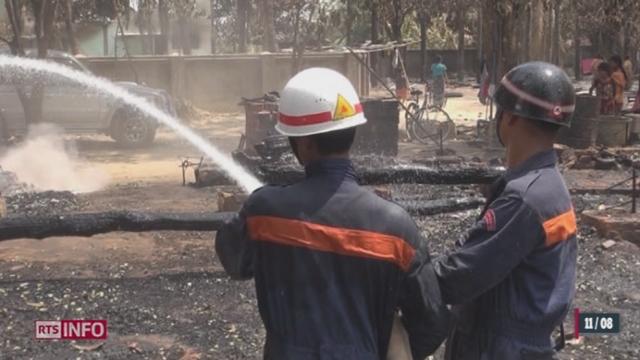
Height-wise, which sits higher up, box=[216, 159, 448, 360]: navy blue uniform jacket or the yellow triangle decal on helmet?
the yellow triangle decal on helmet

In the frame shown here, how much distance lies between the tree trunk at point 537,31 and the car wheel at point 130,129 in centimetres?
822

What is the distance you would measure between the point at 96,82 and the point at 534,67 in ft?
52.8

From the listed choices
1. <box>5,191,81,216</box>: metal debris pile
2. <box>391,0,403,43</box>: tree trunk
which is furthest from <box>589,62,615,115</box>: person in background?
<box>391,0,403,43</box>: tree trunk

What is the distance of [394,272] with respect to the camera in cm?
223

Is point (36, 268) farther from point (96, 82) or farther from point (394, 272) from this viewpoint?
point (96, 82)

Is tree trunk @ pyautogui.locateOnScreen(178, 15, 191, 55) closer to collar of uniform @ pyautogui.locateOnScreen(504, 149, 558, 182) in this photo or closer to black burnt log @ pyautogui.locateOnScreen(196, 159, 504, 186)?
black burnt log @ pyautogui.locateOnScreen(196, 159, 504, 186)

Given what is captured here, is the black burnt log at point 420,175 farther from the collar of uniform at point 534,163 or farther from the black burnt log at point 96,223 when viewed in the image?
the collar of uniform at point 534,163

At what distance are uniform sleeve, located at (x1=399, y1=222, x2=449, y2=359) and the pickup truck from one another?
49.2ft

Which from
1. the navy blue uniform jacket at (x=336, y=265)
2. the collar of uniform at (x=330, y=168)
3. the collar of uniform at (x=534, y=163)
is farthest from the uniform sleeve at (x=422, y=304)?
the collar of uniform at (x=534, y=163)

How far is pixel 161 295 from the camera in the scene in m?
6.15

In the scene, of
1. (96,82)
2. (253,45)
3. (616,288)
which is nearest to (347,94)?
(616,288)

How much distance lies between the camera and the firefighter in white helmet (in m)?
2.22

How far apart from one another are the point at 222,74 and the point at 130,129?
25.8ft

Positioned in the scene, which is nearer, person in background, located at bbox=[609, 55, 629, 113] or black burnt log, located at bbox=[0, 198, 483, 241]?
black burnt log, located at bbox=[0, 198, 483, 241]
